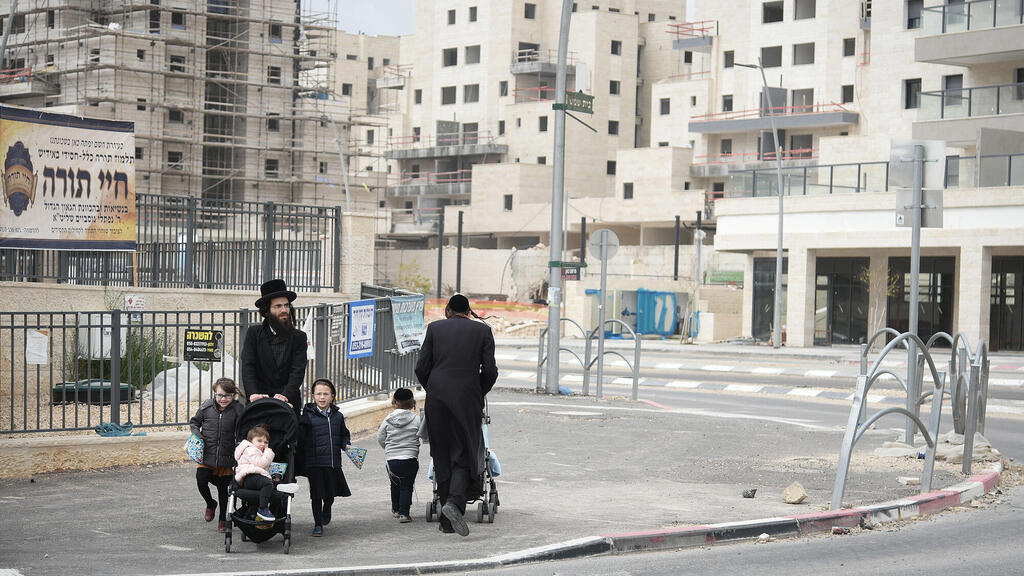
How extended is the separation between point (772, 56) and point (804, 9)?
3.30 metres

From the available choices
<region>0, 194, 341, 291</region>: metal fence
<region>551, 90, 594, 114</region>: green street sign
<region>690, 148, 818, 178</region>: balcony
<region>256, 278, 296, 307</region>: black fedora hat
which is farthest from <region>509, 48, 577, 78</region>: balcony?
<region>256, 278, 296, 307</region>: black fedora hat

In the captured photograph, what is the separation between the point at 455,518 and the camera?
909 cm

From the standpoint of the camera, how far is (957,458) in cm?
1348

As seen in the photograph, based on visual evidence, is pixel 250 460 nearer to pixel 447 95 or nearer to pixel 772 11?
pixel 772 11

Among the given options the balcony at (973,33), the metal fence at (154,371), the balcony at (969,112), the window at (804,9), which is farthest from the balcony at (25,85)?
the metal fence at (154,371)

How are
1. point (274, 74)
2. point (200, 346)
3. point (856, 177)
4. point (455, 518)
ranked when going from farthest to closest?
point (274, 74), point (856, 177), point (200, 346), point (455, 518)

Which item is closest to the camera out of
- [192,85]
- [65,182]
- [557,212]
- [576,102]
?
[65,182]

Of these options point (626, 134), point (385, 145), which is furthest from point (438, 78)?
point (626, 134)

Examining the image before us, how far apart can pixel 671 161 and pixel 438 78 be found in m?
26.1

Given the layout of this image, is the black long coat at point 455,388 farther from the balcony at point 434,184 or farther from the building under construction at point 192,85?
the balcony at point 434,184

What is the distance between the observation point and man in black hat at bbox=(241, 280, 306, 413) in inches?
365

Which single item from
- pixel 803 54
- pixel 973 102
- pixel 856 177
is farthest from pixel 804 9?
pixel 856 177

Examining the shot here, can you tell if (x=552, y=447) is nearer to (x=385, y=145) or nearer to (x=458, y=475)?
(x=458, y=475)

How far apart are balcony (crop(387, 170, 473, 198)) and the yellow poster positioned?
2977 inches
